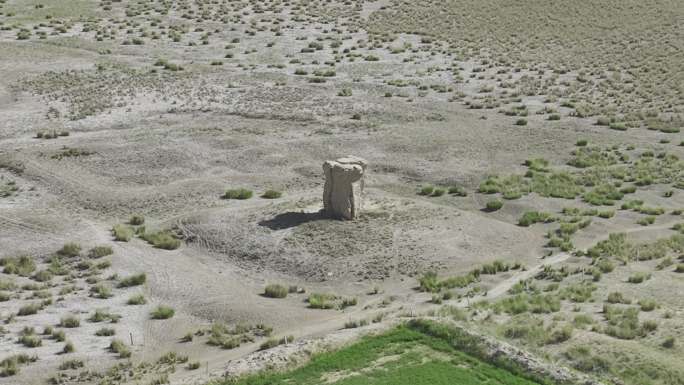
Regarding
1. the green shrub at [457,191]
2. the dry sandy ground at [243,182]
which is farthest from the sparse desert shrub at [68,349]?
the green shrub at [457,191]

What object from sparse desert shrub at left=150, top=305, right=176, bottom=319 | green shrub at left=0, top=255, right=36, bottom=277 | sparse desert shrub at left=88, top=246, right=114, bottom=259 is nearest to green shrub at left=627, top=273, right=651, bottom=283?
sparse desert shrub at left=150, top=305, right=176, bottom=319

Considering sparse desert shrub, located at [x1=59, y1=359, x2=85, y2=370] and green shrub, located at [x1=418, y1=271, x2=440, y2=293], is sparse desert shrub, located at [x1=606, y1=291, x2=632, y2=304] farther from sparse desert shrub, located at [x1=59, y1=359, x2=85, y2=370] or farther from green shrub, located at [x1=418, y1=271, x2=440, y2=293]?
sparse desert shrub, located at [x1=59, y1=359, x2=85, y2=370]

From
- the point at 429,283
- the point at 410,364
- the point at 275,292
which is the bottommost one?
the point at 275,292

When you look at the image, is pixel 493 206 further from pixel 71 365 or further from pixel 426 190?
pixel 71 365

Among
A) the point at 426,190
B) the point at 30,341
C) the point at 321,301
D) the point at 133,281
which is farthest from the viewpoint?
the point at 426,190

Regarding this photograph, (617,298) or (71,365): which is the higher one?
(617,298)

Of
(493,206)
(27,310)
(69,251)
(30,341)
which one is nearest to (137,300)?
(27,310)

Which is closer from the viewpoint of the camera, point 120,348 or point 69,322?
point 120,348

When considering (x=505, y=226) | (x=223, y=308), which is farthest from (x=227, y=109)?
(x=223, y=308)
